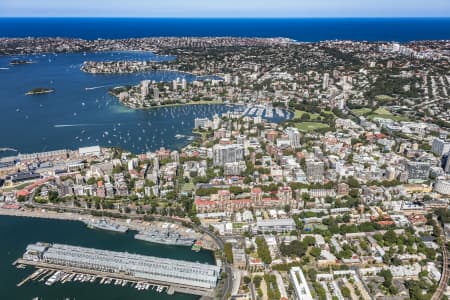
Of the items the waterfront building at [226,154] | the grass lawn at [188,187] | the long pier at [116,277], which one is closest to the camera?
the long pier at [116,277]

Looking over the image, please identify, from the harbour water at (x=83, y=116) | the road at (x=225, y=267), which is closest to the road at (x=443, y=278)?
the road at (x=225, y=267)

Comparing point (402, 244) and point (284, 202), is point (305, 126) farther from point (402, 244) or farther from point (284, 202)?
point (402, 244)

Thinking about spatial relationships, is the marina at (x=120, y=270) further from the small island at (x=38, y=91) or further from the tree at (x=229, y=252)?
the small island at (x=38, y=91)

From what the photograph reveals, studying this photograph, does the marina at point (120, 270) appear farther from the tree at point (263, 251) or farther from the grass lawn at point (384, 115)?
the grass lawn at point (384, 115)

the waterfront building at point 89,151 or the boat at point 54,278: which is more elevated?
the waterfront building at point 89,151

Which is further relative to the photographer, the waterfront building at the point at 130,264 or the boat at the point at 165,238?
the boat at the point at 165,238

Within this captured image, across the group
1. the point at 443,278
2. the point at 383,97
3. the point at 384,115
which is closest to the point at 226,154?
the point at 443,278

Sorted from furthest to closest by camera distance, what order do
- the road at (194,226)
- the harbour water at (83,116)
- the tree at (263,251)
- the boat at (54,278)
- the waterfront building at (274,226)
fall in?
the harbour water at (83,116) < the waterfront building at (274,226) < the tree at (263,251) < the boat at (54,278) < the road at (194,226)

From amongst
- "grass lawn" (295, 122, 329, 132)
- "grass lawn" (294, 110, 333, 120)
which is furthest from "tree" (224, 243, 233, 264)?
"grass lawn" (294, 110, 333, 120)

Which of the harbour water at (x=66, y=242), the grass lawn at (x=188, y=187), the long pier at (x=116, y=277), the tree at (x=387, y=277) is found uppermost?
the grass lawn at (x=188, y=187)

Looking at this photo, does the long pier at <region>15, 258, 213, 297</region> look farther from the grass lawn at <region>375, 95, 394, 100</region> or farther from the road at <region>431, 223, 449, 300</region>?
the grass lawn at <region>375, 95, 394, 100</region>
